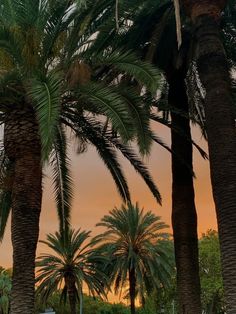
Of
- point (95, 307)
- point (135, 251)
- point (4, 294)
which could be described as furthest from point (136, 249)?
point (95, 307)

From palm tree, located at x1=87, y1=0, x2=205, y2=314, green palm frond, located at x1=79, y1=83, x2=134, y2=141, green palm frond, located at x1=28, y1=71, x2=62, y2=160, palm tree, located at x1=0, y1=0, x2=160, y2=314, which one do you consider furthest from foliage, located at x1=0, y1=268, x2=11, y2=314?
green palm frond, located at x1=28, y1=71, x2=62, y2=160

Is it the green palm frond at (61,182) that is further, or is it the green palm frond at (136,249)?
the green palm frond at (136,249)

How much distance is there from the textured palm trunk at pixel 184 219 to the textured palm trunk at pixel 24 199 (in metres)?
3.86

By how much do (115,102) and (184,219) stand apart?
4.42 metres

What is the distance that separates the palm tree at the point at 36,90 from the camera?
1246 cm

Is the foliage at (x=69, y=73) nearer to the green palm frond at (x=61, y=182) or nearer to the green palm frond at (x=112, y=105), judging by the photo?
the green palm frond at (x=112, y=105)

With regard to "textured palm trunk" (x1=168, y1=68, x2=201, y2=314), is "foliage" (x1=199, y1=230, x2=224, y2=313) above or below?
above

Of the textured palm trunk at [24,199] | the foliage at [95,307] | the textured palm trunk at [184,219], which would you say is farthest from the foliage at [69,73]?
the foliage at [95,307]

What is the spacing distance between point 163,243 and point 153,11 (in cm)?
2556

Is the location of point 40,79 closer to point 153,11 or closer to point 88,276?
point 153,11

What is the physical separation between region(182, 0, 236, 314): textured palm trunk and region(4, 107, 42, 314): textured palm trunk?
194 inches

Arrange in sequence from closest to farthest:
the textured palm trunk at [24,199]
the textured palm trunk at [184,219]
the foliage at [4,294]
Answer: the textured palm trunk at [24,199] → the textured palm trunk at [184,219] → the foliage at [4,294]

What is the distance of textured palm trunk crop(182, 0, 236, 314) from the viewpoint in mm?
10266

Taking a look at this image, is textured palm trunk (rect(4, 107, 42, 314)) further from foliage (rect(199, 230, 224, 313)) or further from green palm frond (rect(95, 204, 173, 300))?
foliage (rect(199, 230, 224, 313))
